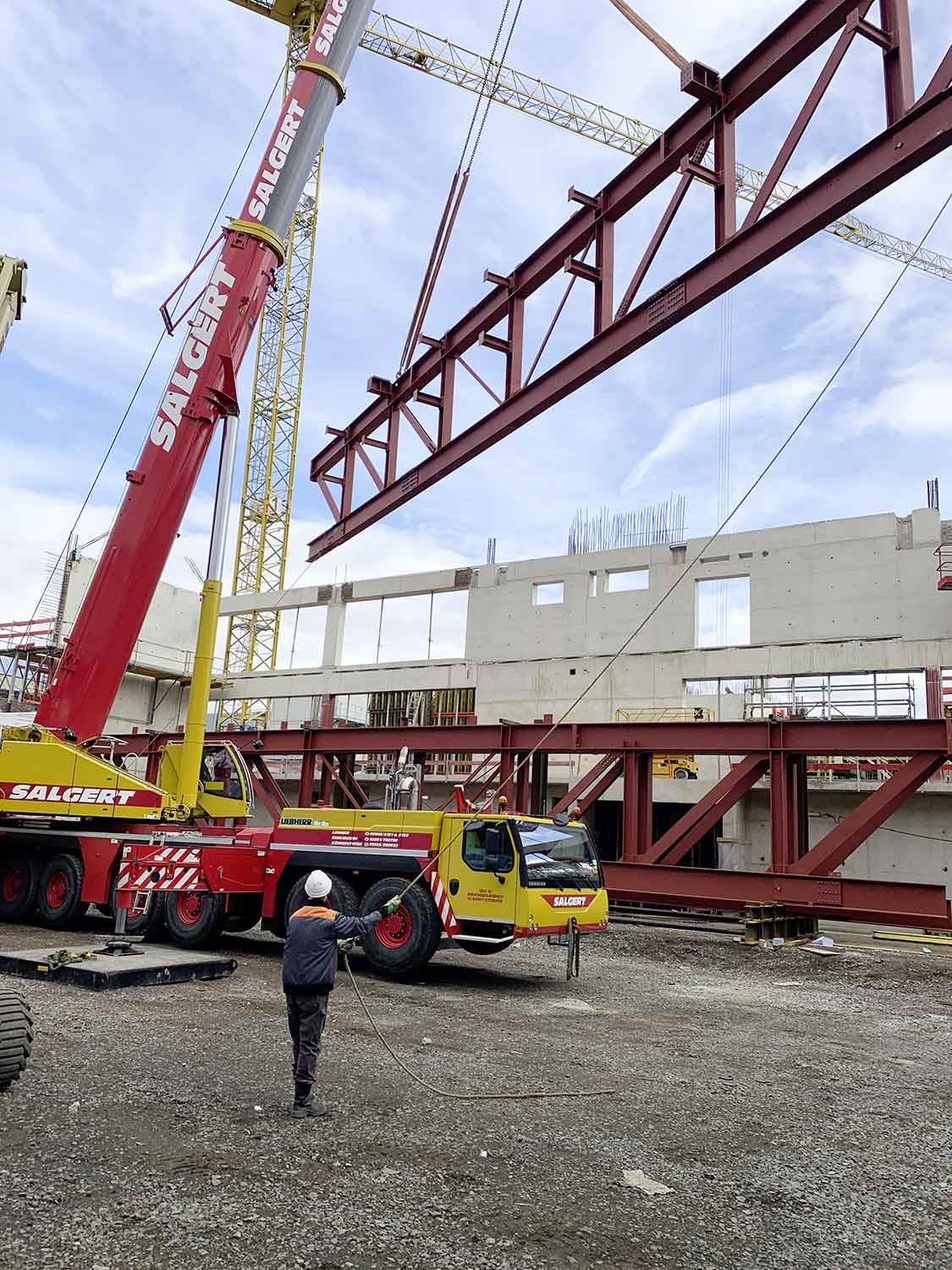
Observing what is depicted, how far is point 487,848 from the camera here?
396 inches

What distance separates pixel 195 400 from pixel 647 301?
619 centimetres

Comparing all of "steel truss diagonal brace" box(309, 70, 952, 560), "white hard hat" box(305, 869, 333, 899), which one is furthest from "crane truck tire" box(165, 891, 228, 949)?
"white hard hat" box(305, 869, 333, 899)

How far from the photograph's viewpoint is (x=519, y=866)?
993cm

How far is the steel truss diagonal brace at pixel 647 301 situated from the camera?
25.6 feet

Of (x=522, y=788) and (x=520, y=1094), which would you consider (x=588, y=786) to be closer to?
(x=522, y=788)

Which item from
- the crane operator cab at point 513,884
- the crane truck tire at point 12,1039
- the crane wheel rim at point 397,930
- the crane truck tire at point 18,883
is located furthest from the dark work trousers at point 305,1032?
the crane truck tire at point 18,883

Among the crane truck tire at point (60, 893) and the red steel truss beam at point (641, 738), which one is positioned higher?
the red steel truss beam at point (641, 738)

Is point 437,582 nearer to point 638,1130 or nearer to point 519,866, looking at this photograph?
point 519,866

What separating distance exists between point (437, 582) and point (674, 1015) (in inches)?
920

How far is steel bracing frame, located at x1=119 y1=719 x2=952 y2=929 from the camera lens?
13.7 metres

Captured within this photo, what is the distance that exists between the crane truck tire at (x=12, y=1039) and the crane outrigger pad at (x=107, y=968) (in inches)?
142

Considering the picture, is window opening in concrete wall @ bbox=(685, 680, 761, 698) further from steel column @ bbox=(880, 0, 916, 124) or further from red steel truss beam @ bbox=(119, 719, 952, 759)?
steel column @ bbox=(880, 0, 916, 124)

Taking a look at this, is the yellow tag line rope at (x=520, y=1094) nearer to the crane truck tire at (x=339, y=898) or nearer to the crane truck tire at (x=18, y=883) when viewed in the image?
the crane truck tire at (x=339, y=898)

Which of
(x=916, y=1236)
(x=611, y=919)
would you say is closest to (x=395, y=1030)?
(x=916, y=1236)
